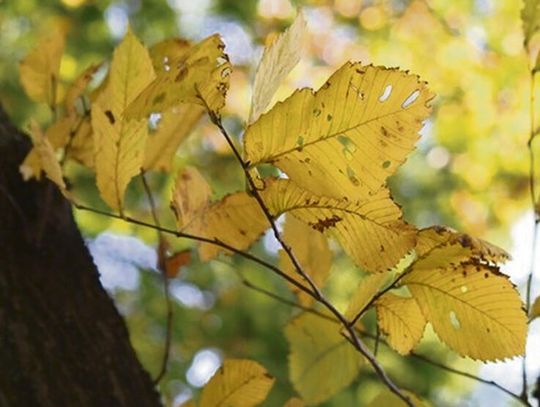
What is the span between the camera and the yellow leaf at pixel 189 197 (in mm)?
562

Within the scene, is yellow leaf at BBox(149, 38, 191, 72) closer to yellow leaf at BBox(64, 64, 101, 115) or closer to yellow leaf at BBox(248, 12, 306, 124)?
yellow leaf at BBox(64, 64, 101, 115)

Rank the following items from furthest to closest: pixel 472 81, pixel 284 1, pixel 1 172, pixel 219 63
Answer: pixel 284 1 < pixel 472 81 < pixel 1 172 < pixel 219 63

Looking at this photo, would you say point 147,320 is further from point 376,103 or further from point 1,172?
point 376,103

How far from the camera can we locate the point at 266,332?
7.54 ft

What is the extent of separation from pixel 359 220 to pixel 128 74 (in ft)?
0.58

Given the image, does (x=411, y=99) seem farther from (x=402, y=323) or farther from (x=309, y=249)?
(x=309, y=249)

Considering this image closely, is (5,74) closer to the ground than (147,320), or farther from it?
farther from it

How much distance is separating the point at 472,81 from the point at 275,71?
10.2 feet

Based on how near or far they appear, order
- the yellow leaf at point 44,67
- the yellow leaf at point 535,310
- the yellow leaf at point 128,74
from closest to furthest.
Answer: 1. the yellow leaf at point 128,74
2. the yellow leaf at point 535,310
3. the yellow leaf at point 44,67

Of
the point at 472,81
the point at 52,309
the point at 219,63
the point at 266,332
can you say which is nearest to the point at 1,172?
the point at 52,309

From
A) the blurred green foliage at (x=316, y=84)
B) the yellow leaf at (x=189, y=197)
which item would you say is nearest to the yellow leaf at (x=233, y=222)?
the yellow leaf at (x=189, y=197)

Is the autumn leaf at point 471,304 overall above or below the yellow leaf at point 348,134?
below

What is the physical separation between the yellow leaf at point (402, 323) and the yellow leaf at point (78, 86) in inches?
13.0

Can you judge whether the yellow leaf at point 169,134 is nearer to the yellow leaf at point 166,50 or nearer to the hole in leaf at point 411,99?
the yellow leaf at point 166,50
